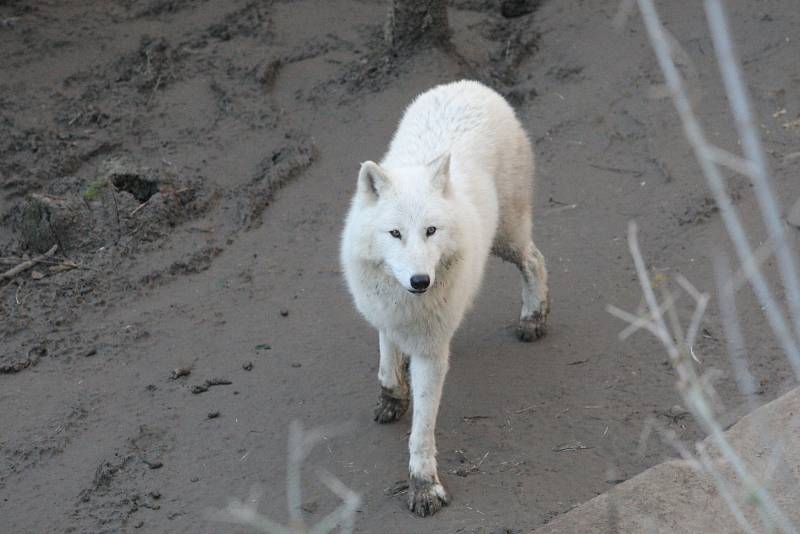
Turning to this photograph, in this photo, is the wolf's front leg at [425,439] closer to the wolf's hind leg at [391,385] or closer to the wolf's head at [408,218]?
the wolf's hind leg at [391,385]

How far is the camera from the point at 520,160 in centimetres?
559

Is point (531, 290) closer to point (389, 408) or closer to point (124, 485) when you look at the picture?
point (389, 408)

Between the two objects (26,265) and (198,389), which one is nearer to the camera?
(198,389)

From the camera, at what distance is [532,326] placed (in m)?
5.73

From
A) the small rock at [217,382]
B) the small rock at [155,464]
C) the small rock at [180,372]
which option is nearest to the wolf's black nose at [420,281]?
the small rock at [155,464]

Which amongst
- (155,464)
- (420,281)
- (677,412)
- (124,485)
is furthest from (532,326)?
(124,485)

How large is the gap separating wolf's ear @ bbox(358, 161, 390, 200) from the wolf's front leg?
2.87 feet

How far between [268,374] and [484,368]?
54.9 inches

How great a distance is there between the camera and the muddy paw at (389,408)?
4902 millimetres

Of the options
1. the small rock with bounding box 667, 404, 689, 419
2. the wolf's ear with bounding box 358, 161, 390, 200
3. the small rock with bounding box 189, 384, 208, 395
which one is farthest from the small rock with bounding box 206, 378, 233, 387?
the small rock with bounding box 667, 404, 689, 419

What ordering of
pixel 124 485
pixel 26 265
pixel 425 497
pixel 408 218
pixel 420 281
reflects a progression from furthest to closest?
1. pixel 26 265
2. pixel 124 485
3. pixel 425 497
4. pixel 408 218
5. pixel 420 281

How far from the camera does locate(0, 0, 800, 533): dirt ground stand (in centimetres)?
471

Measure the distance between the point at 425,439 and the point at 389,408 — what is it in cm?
62

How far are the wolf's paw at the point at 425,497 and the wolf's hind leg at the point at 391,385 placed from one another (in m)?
0.68
